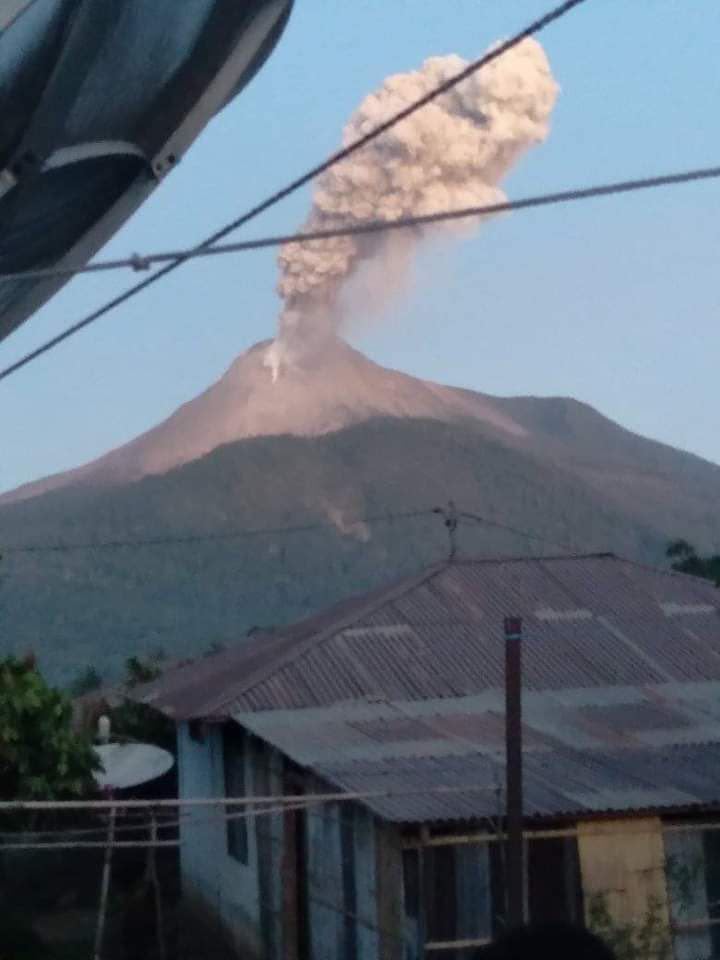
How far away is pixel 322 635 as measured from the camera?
15.1 m

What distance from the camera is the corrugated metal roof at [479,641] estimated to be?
14.2 m

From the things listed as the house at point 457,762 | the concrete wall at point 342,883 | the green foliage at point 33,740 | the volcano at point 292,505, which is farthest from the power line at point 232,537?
the concrete wall at point 342,883

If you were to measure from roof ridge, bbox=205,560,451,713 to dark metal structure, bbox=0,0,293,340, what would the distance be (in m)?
8.16

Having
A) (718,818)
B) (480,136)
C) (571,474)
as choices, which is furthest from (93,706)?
(571,474)

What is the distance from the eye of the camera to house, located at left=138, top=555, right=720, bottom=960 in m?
10.8

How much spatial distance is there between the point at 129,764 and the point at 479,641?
3.67 meters

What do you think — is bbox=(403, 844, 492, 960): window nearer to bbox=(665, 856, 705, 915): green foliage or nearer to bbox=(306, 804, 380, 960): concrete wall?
bbox=(306, 804, 380, 960): concrete wall

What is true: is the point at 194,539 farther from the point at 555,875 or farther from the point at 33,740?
the point at 555,875

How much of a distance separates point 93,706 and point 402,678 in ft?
28.6

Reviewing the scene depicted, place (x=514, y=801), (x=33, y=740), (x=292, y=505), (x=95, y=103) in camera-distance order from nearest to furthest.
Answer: (x=95, y=103), (x=514, y=801), (x=33, y=740), (x=292, y=505)

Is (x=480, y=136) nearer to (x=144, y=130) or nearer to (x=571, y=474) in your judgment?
(x=571, y=474)

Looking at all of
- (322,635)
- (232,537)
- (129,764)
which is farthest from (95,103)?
(232,537)

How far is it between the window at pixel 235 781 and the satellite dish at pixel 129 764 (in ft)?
1.95

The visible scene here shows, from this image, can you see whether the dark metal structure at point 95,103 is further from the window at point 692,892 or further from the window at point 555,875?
the window at point 692,892
